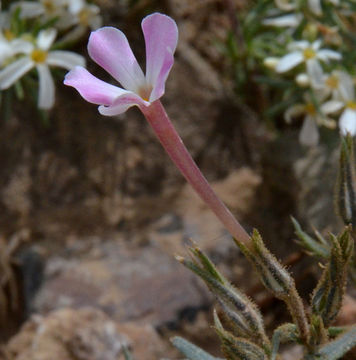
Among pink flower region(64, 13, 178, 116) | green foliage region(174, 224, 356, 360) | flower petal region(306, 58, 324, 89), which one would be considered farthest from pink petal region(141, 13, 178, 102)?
flower petal region(306, 58, 324, 89)

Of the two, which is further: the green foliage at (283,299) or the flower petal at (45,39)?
the flower petal at (45,39)

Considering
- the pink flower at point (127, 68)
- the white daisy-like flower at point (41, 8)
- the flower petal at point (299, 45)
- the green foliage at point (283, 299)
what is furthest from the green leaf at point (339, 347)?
the white daisy-like flower at point (41, 8)

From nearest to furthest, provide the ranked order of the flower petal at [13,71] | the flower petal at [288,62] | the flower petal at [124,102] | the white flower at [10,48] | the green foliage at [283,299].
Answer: the flower petal at [124,102], the green foliage at [283,299], the flower petal at [13,71], the white flower at [10,48], the flower petal at [288,62]

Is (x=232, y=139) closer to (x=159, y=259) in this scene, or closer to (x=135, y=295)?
(x=159, y=259)

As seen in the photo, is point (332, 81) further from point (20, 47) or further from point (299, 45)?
point (20, 47)

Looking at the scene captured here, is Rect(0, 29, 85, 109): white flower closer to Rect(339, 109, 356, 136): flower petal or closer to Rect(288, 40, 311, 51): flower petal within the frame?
Rect(288, 40, 311, 51): flower petal

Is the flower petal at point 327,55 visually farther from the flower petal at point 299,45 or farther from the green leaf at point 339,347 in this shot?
the green leaf at point 339,347

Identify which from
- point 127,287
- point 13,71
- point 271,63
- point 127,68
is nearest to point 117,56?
point 127,68
